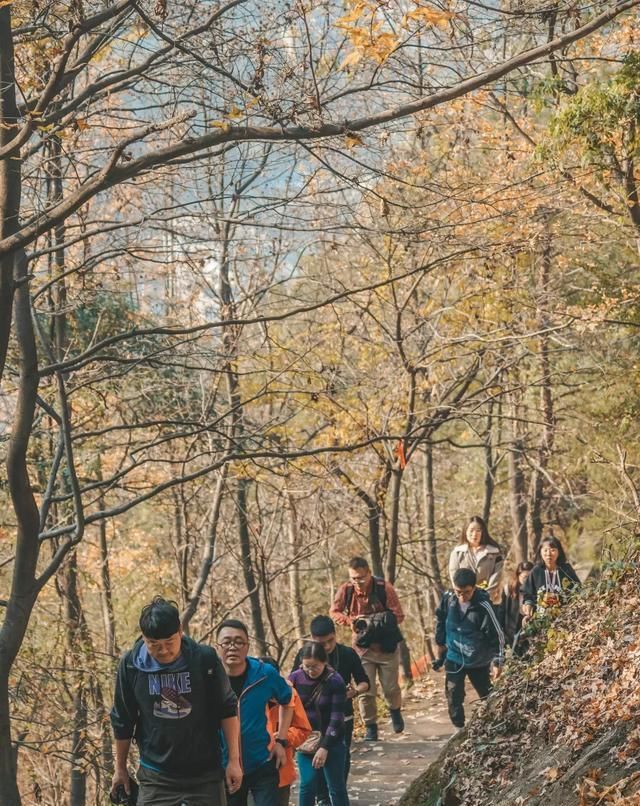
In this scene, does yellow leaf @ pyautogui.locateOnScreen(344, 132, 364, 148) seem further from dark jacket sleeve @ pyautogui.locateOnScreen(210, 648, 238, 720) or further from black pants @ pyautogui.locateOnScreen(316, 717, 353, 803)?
black pants @ pyautogui.locateOnScreen(316, 717, 353, 803)

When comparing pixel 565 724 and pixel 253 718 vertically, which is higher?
pixel 253 718

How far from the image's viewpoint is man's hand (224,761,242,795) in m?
5.61

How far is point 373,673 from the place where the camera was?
1216cm

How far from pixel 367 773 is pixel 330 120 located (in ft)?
24.8

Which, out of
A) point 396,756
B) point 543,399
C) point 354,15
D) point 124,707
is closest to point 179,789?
point 124,707

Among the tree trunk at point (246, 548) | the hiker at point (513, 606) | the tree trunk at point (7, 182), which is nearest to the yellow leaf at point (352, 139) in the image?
the tree trunk at point (7, 182)

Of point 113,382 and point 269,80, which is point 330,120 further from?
point 113,382

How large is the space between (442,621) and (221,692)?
5946 millimetres

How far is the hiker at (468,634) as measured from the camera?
10695 millimetres

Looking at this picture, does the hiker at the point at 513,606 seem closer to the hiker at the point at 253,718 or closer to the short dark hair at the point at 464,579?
the short dark hair at the point at 464,579

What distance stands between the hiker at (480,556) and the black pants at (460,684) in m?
1.67

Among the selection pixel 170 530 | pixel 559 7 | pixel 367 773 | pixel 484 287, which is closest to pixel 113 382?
pixel 367 773

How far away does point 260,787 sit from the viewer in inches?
259

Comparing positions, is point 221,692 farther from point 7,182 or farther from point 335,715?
point 7,182
